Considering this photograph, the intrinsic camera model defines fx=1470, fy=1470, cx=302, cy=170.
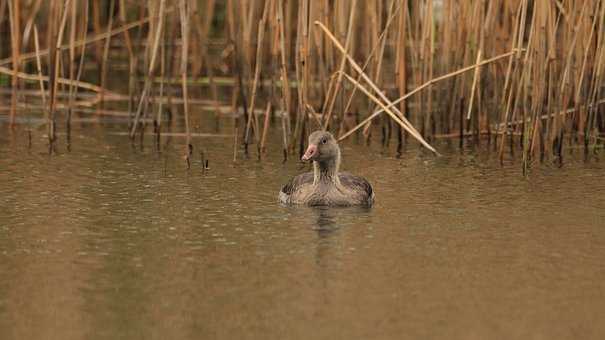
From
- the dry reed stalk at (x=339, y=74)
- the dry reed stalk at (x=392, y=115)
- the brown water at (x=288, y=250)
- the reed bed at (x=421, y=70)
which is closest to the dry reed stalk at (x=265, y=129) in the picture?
the reed bed at (x=421, y=70)

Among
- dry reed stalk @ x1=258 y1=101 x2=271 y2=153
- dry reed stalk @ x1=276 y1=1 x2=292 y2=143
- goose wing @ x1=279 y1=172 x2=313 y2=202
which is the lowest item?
goose wing @ x1=279 y1=172 x2=313 y2=202

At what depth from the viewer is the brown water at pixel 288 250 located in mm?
6863

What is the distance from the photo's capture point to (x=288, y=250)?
342 inches

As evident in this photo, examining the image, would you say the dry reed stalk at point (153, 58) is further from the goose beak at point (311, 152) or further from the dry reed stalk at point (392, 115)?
the goose beak at point (311, 152)

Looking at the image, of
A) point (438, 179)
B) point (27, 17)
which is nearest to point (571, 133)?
point (438, 179)

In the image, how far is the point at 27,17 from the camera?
1803 centimetres

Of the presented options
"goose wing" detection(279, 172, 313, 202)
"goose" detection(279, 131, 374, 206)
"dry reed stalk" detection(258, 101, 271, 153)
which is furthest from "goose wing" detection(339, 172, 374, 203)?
"dry reed stalk" detection(258, 101, 271, 153)

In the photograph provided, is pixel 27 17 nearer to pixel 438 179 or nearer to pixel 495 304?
pixel 438 179

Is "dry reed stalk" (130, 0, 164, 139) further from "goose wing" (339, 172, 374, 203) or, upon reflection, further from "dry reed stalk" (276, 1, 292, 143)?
"goose wing" (339, 172, 374, 203)

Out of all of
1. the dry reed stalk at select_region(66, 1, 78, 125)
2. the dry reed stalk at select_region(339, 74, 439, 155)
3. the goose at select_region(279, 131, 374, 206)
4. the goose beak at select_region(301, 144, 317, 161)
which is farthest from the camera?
the dry reed stalk at select_region(66, 1, 78, 125)

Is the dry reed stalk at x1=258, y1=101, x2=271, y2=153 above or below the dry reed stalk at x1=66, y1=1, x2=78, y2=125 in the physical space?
below

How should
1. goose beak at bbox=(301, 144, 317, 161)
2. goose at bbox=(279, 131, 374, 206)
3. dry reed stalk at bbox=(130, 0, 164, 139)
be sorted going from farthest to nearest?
dry reed stalk at bbox=(130, 0, 164, 139) < goose at bbox=(279, 131, 374, 206) < goose beak at bbox=(301, 144, 317, 161)

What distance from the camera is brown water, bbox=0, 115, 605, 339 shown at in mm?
6863

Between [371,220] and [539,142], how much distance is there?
3342 mm
